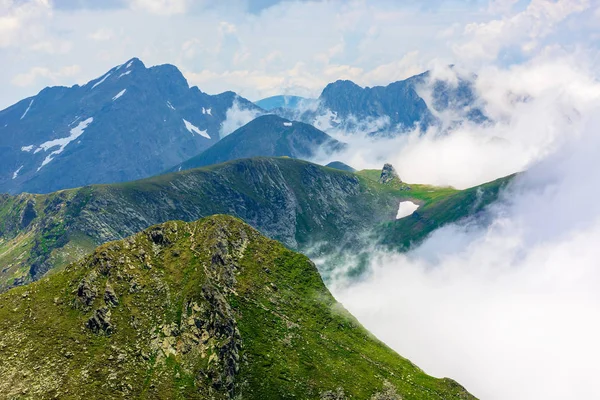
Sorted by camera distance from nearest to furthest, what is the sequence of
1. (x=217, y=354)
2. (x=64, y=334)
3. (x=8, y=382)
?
(x=8, y=382), (x=64, y=334), (x=217, y=354)

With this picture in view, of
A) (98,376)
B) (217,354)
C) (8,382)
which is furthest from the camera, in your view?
(217,354)

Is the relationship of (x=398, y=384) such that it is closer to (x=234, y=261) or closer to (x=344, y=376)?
(x=344, y=376)

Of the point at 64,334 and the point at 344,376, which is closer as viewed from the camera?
the point at 64,334

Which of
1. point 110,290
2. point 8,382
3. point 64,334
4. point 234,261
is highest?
point 234,261

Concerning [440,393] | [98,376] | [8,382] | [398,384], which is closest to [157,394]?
[98,376]

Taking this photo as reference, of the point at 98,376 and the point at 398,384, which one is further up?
the point at 398,384

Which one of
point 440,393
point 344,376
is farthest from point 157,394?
point 440,393
